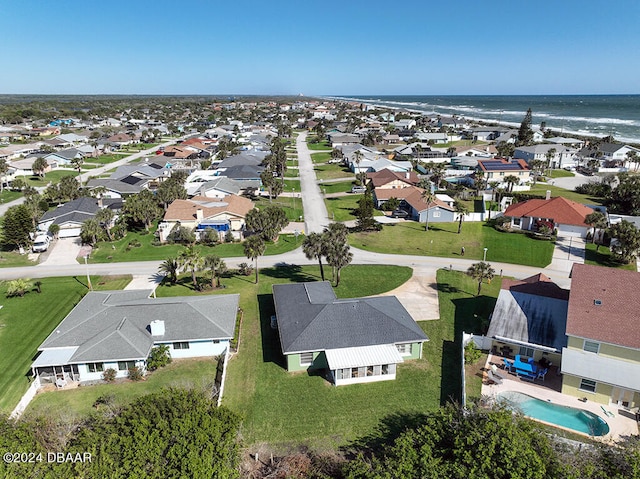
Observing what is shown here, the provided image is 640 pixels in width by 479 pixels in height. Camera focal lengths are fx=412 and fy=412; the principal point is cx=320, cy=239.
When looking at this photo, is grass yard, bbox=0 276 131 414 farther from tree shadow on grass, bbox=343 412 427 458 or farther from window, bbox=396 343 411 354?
window, bbox=396 343 411 354

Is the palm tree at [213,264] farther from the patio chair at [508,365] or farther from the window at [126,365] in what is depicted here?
the patio chair at [508,365]

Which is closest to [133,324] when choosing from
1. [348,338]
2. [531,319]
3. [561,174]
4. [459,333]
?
[348,338]

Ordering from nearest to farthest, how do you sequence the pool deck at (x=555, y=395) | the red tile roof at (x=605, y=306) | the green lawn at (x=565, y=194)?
the pool deck at (x=555, y=395)
the red tile roof at (x=605, y=306)
the green lawn at (x=565, y=194)

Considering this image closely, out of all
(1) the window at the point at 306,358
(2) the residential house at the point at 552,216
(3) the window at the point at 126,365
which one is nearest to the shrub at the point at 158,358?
(3) the window at the point at 126,365

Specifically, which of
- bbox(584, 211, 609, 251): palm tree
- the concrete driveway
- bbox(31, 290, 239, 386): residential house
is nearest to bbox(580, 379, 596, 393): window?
bbox(31, 290, 239, 386): residential house

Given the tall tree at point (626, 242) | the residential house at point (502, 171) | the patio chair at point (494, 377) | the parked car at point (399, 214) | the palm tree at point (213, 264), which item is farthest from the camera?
the residential house at point (502, 171)

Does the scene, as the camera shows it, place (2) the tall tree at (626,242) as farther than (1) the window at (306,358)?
Yes

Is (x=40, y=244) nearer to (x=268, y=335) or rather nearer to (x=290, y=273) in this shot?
(x=290, y=273)
